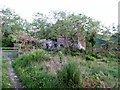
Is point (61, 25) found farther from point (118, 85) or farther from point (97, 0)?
point (118, 85)

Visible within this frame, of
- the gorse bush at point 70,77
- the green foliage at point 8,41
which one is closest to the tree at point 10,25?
the green foliage at point 8,41

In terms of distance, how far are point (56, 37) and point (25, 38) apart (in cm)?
326

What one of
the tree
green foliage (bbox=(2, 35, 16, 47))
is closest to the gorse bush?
the tree

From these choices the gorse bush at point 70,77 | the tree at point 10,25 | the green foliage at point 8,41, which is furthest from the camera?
the tree at point 10,25

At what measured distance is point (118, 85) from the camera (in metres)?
4.45

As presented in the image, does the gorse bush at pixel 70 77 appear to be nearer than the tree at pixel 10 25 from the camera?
Yes

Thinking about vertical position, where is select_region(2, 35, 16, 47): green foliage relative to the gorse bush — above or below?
above

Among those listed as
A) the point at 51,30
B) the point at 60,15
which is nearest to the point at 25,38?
the point at 51,30

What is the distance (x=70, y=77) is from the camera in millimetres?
4777

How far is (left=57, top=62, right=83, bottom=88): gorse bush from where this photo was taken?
15.5ft

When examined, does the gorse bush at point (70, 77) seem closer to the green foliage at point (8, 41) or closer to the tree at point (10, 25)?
the tree at point (10, 25)

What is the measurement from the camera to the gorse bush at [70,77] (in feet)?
15.5

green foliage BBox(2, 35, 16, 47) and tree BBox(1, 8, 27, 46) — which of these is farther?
tree BBox(1, 8, 27, 46)

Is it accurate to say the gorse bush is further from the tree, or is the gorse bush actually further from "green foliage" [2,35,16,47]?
"green foliage" [2,35,16,47]
